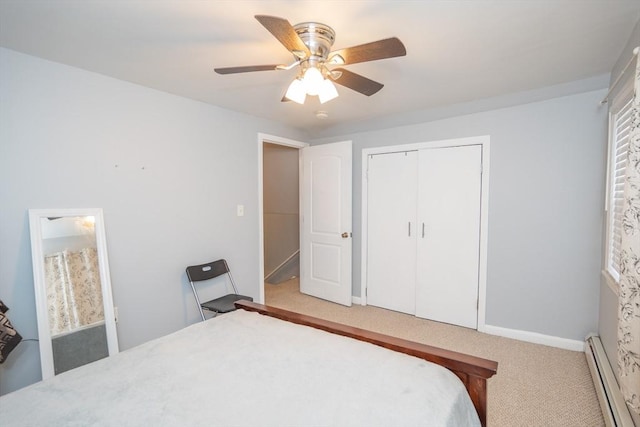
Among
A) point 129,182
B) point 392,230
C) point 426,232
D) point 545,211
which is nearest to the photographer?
point 129,182

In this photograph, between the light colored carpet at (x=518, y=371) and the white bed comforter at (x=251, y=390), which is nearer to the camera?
the white bed comforter at (x=251, y=390)

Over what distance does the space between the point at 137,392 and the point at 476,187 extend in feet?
9.94

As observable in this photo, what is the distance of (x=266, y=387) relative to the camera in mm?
1123

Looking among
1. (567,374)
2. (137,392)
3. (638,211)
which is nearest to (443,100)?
(638,211)

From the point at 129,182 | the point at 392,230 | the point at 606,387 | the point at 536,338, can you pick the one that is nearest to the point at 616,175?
the point at 606,387

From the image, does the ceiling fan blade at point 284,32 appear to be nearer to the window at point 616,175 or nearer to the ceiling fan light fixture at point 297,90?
the ceiling fan light fixture at point 297,90

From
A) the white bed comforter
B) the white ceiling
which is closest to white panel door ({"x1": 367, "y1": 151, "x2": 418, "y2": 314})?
the white ceiling

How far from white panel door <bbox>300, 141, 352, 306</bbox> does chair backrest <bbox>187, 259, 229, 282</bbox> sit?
1308mm

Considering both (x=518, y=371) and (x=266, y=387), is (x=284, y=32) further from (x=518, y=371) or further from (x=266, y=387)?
(x=518, y=371)

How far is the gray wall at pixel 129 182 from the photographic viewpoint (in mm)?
1888

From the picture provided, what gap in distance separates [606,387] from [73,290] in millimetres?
3465

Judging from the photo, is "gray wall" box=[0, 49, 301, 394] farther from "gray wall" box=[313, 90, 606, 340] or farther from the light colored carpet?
"gray wall" box=[313, 90, 606, 340]

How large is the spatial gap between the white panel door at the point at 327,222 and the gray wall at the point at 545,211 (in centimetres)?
134

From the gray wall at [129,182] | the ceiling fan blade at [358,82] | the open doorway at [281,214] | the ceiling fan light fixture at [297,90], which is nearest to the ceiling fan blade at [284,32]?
the ceiling fan light fixture at [297,90]
